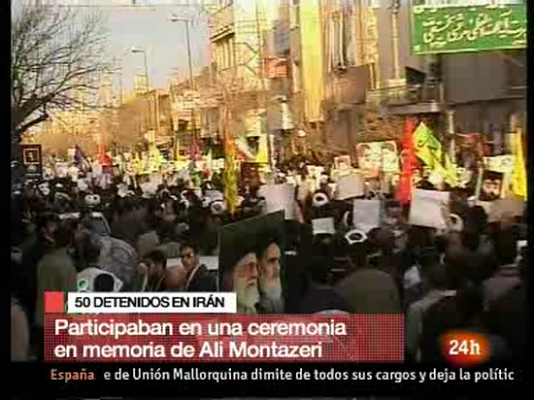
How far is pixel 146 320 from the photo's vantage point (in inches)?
171

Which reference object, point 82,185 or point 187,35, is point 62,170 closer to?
point 82,185

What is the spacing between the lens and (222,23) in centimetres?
432

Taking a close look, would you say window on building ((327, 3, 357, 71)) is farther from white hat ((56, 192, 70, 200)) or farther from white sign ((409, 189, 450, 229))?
white hat ((56, 192, 70, 200))

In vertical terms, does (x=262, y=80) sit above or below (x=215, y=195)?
above

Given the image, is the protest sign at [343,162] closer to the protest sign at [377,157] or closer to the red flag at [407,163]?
the protest sign at [377,157]

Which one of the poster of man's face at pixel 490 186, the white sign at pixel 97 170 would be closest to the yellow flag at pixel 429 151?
the poster of man's face at pixel 490 186

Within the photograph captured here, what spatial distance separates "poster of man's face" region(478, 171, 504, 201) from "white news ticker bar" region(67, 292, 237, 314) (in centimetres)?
132

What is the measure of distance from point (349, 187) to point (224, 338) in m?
0.97

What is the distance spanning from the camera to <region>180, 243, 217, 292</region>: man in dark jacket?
4320mm

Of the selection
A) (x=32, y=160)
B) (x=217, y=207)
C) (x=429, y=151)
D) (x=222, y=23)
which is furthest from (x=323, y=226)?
(x=32, y=160)

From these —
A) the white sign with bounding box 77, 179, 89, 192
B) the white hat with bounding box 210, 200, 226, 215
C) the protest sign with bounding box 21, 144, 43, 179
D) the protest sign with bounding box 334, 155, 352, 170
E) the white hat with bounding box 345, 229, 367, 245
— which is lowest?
the white hat with bounding box 345, 229, 367, 245

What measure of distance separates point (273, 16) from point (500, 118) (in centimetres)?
121

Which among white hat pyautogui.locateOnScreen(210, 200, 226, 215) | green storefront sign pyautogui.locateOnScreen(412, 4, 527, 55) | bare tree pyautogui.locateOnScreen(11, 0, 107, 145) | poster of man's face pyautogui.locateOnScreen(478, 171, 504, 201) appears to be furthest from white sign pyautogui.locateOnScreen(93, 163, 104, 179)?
poster of man's face pyautogui.locateOnScreen(478, 171, 504, 201)

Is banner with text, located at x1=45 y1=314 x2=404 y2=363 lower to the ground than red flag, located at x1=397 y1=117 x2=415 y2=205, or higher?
lower
